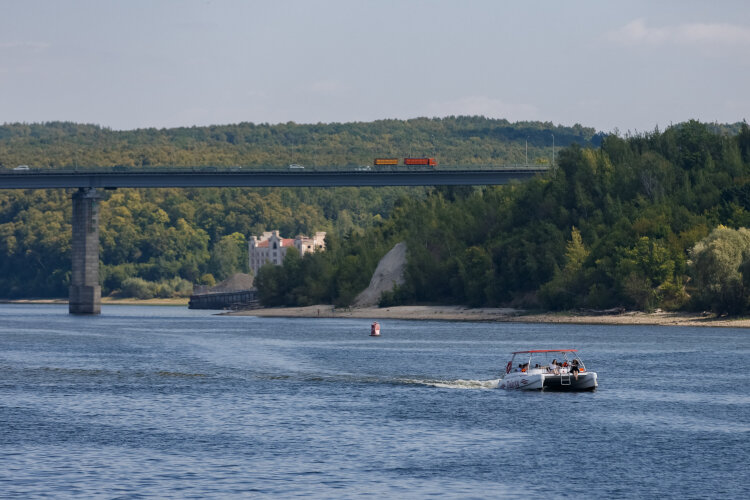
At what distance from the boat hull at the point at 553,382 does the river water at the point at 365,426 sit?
0.98 m

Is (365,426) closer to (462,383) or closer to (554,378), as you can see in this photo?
(554,378)

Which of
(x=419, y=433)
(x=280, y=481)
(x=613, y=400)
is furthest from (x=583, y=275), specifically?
(x=280, y=481)

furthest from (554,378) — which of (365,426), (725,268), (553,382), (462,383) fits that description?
(725,268)

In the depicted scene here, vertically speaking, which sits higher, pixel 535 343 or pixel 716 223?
pixel 716 223

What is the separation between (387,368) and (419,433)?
129 feet

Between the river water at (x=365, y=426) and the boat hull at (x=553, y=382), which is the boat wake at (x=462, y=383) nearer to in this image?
the river water at (x=365, y=426)

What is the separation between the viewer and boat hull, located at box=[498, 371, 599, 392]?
83.1m

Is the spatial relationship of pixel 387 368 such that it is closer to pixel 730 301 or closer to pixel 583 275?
pixel 730 301

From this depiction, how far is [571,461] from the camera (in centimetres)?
5669

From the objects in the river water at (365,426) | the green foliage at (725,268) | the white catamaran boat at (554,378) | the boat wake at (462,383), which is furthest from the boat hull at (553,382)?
the green foliage at (725,268)

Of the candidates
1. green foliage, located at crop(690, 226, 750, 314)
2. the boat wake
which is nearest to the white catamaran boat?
the boat wake

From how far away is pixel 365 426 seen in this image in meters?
68.0

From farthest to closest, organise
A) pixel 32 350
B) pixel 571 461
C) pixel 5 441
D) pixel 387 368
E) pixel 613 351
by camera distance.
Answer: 1. pixel 32 350
2. pixel 613 351
3. pixel 387 368
4. pixel 5 441
5. pixel 571 461

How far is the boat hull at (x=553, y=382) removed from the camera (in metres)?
83.1
